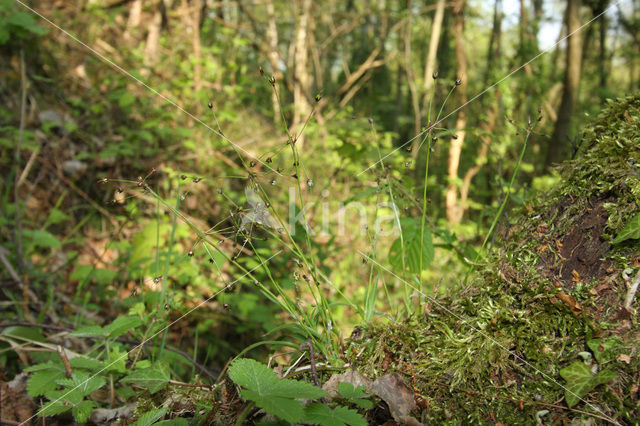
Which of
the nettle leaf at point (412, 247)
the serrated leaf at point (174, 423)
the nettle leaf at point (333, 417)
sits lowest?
the serrated leaf at point (174, 423)

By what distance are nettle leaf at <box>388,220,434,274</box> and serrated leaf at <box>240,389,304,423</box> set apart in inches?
34.0

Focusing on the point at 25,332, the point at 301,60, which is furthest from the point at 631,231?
the point at 301,60

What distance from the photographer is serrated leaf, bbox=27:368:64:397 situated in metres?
1.30

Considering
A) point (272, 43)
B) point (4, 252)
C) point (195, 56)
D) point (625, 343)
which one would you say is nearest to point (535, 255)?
point (625, 343)

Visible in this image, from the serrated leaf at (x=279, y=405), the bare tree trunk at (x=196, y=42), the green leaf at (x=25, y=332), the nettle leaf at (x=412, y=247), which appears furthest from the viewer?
the bare tree trunk at (x=196, y=42)

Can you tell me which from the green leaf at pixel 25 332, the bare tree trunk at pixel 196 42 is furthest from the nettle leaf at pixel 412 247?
the bare tree trunk at pixel 196 42

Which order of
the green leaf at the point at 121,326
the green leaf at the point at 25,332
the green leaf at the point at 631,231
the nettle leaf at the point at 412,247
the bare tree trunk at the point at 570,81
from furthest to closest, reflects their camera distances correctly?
the bare tree trunk at the point at 570,81, the green leaf at the point at 25,332, the nettle leaf at the point at 412,247, the green leaf at the point at 121,326, the green leaf at the point at 631,231

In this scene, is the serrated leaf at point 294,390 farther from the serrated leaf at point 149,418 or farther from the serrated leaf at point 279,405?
the serrated leaf at point 149,418

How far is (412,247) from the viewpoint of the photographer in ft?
5.53

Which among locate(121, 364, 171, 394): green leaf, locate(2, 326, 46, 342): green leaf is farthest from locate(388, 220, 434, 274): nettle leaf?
locate(2, 326, 46, 342): green leaf

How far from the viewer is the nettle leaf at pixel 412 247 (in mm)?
1621

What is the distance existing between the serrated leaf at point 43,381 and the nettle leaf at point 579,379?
149cm

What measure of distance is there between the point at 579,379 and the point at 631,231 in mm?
401

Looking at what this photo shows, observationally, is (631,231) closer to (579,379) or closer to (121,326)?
(579,379)
